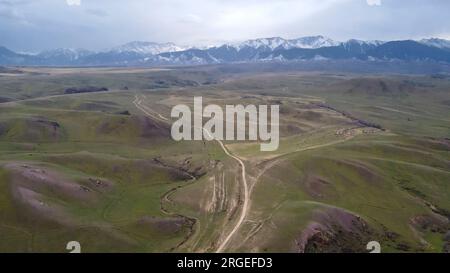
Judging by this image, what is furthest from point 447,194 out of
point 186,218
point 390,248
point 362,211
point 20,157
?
point 20,157
